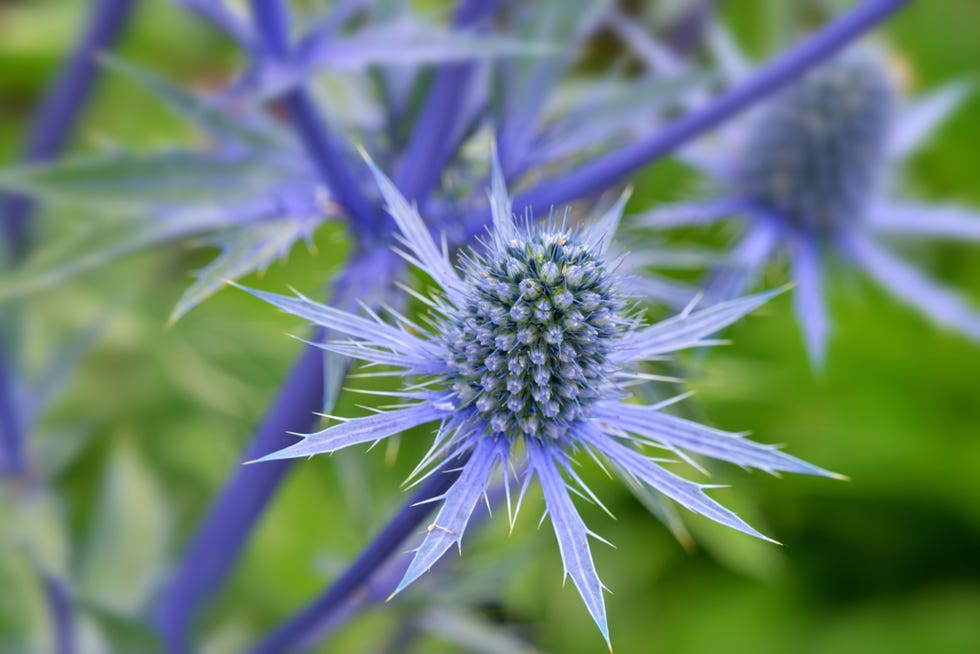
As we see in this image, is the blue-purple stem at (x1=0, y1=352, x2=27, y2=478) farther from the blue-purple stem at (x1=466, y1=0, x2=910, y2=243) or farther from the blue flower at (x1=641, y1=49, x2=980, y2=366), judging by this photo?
the blue flower at (x1=641, y1=49, x2=980, y2=366)

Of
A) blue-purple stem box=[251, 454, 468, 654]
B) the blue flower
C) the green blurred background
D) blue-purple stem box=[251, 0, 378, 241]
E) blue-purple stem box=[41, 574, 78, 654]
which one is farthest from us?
the green blurred background

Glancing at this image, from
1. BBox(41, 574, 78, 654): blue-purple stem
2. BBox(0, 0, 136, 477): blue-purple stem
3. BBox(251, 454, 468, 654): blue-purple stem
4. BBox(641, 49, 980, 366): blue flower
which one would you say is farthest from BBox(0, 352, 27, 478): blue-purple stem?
BBox(641, 49, 980, 366): blue flower

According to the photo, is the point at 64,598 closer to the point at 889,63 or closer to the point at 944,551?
the point at 889,63

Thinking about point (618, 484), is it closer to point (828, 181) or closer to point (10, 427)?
point (828, 181)

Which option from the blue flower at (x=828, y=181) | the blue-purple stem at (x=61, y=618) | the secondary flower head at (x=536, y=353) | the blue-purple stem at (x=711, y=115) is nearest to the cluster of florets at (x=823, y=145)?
the blue flower at (x=828, y=181)

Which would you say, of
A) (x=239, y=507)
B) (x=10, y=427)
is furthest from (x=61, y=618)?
(x=239, y=507)

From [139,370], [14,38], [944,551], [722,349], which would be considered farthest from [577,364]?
[14,38]
